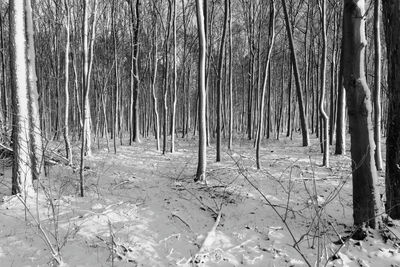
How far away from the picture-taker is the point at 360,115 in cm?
447

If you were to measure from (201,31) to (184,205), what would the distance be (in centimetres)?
394

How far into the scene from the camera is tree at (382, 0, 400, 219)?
4625 millimetres

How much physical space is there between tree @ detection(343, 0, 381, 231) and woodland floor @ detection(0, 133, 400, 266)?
1.38 feet

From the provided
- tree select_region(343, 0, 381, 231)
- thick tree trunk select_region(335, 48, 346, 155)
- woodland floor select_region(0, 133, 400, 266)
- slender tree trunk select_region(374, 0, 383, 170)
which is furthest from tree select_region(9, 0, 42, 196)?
thick tree trunk select_region(335, 48, 346, 155)

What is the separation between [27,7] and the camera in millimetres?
6684

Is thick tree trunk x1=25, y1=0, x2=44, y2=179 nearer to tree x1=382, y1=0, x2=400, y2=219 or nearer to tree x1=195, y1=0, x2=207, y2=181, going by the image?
tree x1=195, y1=0, x2=207, y2=181

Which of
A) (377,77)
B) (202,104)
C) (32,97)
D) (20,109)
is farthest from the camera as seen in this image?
(377,77)

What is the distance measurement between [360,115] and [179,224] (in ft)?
11.7

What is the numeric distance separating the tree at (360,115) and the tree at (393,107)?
0.38 meters

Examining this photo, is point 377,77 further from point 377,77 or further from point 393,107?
point 393,107

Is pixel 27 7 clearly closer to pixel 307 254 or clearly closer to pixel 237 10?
pixel 307 254

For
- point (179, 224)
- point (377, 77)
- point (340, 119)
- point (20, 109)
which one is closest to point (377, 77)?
point (377, 77)

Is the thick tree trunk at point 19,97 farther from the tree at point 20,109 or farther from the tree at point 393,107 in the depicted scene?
the tree at point 393,107

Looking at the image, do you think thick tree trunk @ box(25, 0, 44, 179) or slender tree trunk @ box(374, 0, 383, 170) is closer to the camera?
thick tree trunk @ box(25, 0, 44, 179)
